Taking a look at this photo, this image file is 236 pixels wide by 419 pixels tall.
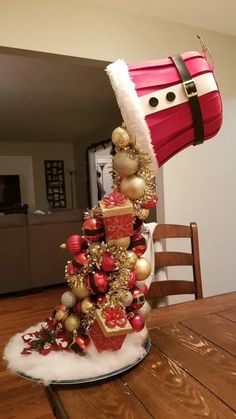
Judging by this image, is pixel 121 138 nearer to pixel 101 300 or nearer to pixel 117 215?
pixel 117 215

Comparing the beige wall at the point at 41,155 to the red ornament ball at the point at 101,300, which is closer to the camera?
the red ornament ball at the point at 101,300

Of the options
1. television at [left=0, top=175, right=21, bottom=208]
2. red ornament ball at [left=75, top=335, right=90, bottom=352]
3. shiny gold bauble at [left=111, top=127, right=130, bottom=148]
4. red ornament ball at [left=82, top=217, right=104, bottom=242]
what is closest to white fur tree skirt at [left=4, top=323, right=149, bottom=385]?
red ornament ball at [left=75, top=335, right=90, bottom=352]

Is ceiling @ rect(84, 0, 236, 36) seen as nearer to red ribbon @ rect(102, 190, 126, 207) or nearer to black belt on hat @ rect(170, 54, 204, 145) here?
black belt on hat @ rect(170, 54, 204, 145)

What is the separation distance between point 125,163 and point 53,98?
121 inches

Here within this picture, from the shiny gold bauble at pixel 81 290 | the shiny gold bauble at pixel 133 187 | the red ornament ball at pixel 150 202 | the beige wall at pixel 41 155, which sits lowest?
the shiny gold bauble at pixel 81 290

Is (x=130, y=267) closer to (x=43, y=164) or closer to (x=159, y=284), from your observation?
(x=159, y=284)

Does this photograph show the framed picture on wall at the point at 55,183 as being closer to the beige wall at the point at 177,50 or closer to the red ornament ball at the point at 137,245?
the beige wall at the point at 177,50

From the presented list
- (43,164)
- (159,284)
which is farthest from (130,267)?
(43,164)

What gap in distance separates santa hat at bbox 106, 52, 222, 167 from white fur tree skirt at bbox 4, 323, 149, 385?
1.47 ft

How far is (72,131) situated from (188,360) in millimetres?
4854

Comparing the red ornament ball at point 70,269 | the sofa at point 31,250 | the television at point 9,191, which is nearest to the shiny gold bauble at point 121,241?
the red ornament ball at point 70,269

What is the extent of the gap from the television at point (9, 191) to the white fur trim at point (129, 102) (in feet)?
17.9

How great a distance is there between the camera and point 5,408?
4.78ft

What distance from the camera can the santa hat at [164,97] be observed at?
666 mm
